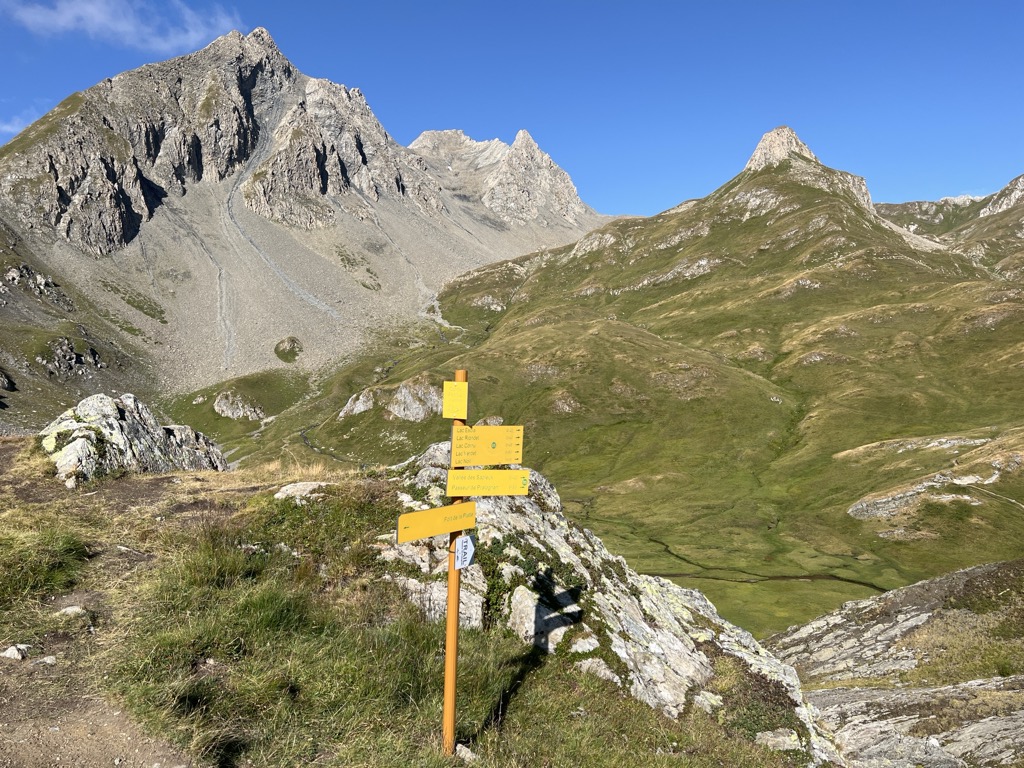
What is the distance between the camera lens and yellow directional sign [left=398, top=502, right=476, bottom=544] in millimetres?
8531

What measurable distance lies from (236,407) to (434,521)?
635ft

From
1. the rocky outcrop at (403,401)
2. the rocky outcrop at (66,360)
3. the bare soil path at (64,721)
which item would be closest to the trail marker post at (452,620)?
the bare soil path at (64,721)

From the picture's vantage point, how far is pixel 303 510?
54.2ft

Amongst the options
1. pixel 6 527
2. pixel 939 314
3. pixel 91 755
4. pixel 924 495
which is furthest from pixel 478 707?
pixel 939 314

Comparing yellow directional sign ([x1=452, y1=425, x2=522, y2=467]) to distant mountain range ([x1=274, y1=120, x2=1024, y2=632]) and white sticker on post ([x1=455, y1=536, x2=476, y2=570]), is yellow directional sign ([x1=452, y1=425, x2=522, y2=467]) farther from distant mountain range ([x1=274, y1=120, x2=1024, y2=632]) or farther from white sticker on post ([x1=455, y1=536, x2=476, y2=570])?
distant mountain range ([x1=274, y1=120, x2=1024, y2=632])

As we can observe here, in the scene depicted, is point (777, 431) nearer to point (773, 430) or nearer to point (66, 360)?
point (773, 430)

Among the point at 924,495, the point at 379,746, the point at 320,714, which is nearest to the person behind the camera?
the point at 379,746

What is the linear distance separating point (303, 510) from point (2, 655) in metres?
8.19

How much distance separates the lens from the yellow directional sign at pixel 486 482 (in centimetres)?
941

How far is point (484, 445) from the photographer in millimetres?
9781

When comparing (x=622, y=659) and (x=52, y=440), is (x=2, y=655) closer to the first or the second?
(x=622, y=659)

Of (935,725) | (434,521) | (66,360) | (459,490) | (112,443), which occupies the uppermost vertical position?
(66,360)

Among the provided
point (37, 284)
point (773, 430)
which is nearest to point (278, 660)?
point (773, 430)

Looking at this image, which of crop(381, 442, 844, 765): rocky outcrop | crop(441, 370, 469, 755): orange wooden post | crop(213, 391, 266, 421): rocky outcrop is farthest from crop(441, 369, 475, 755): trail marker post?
crop(213, 391, 266, 421): rocky outcrop
